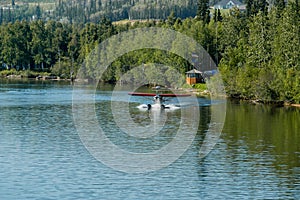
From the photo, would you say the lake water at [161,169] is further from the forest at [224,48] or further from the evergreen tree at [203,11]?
the evergreen tree at [203,11]

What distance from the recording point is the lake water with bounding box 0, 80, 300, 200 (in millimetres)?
30219

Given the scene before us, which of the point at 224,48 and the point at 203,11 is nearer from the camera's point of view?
the point at 224,48

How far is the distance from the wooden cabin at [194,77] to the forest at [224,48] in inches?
164

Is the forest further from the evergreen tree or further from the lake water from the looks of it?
the lake water

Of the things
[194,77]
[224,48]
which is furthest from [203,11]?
[194,77]

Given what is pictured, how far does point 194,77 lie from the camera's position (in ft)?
315

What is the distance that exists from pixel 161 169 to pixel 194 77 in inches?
2417

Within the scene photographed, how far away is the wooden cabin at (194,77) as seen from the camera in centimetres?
9591

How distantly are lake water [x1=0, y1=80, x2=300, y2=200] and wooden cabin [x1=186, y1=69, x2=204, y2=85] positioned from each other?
3726cm

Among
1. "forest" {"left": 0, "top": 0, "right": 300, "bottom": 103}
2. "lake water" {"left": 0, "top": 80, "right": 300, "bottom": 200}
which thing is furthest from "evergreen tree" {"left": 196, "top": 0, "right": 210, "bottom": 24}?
"lake water" {"left": 0, "top": 80, "right": 300, "bottom": 200}

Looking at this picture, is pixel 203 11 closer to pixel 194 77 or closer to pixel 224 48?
pixel 224 48

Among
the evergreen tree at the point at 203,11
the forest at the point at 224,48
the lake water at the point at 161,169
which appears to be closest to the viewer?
the lake water at the point at 161,169

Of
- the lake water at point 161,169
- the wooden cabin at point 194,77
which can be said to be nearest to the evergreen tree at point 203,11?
the wooden cabin at point 194,77

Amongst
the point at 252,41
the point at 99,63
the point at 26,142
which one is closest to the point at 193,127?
the point at 26,142
